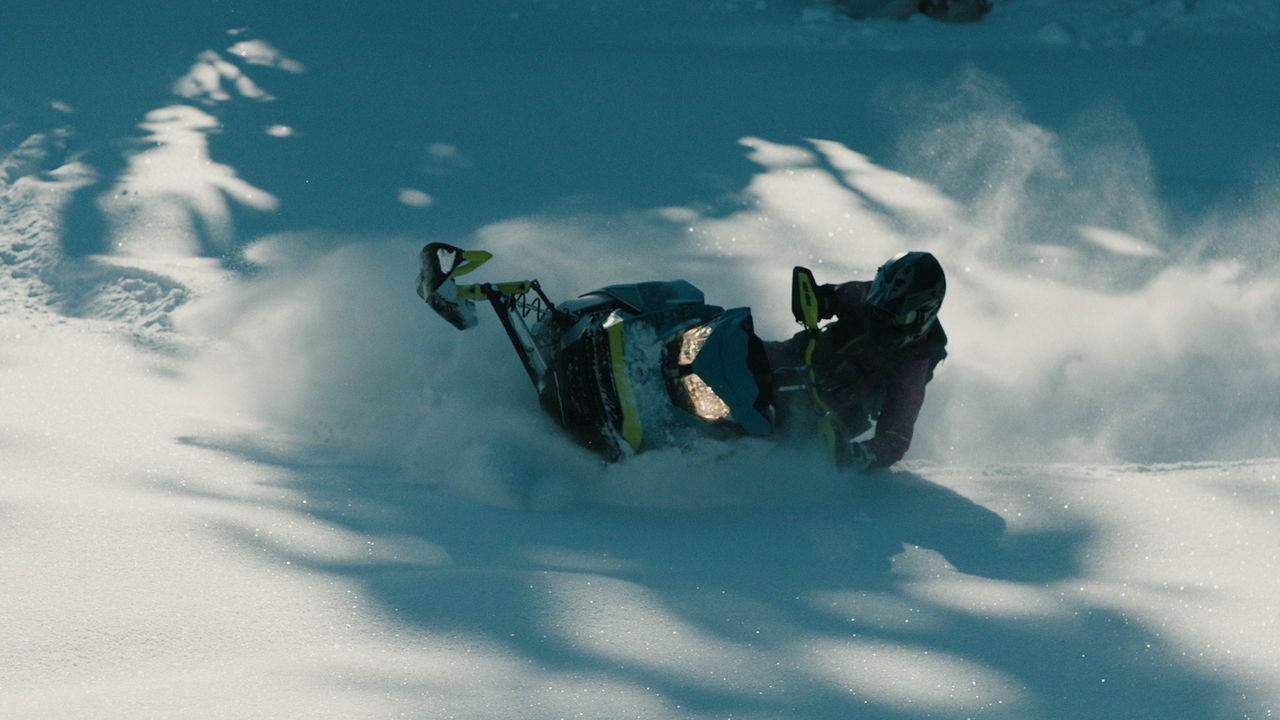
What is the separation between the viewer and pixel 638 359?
3.54 metres

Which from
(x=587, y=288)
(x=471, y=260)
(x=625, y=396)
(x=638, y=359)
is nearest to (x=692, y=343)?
(x=638, y=359)

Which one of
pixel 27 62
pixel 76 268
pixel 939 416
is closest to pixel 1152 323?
pixel 939 416

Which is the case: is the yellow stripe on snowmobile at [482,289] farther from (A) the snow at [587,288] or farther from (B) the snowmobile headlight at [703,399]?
(B) the snowmobile headlight at [703,399]

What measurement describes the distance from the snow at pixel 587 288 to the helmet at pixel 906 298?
68 cm

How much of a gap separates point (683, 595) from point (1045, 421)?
317 centimetres

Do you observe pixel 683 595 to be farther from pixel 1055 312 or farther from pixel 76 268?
pixel 76 268

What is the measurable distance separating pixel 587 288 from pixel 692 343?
7.24 feet

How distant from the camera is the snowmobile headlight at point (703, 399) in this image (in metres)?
3.43

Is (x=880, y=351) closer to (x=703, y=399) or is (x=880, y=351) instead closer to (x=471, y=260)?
(x=703, y=399)

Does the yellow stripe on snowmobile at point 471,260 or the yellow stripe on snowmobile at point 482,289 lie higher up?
the yellow stripe on snowmobile at point 471,260

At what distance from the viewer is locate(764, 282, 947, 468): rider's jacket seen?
3.91m

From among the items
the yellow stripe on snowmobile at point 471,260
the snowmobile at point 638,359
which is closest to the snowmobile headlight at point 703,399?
the snowmobile at point 638,359

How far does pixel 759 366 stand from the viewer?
3594mm

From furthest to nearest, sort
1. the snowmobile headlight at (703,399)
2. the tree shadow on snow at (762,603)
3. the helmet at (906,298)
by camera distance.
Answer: the helmet at (906,298) < the snowmobile headlight at (703,399) < the tree shadow on snow at (762,603)
